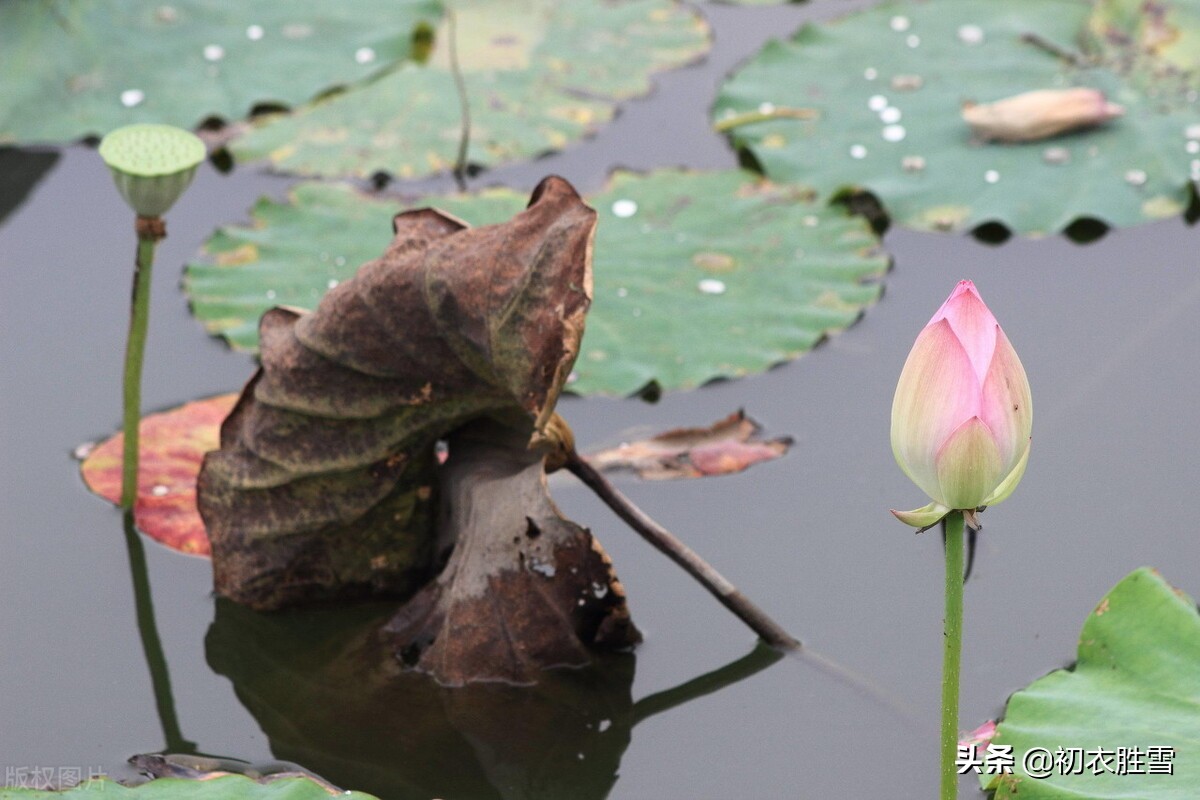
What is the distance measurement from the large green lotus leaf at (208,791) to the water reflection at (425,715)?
0.24 m

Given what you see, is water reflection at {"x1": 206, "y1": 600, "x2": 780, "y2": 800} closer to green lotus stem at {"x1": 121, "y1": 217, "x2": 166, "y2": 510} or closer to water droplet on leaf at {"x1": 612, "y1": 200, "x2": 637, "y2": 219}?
green lotus stem at {"x1": 121, "y1": 217, "x2": 166, "y2": 510}

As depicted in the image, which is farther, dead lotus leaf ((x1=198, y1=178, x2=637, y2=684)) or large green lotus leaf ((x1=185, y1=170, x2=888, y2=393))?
large green lotus leaf ((x1=185, y1=170, x2=888, y2=393))

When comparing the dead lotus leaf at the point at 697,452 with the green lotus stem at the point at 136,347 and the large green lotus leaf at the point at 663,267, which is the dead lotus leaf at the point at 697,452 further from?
the green lotus stem at the point at 136,347

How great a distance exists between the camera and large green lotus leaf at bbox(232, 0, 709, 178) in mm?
2938

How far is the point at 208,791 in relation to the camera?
144 cm

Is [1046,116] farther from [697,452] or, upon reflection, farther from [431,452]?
[431,452]

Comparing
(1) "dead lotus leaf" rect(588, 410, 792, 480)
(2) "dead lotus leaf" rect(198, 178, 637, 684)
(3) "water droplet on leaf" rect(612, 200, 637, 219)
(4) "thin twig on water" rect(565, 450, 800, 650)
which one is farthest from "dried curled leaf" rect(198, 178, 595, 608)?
(3) "water droplet on leaf" rect(612, 200, 637, 219)

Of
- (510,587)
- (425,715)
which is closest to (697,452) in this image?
(510,587)

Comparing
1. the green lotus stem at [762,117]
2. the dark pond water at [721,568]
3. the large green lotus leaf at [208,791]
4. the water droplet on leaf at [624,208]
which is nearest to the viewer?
the large green lotus leaf at [208,791]

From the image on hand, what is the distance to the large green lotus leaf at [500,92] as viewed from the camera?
9.64ft

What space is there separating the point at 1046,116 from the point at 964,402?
6.18 ft

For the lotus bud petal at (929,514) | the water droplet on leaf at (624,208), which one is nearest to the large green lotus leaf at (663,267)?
the water droplet on leaf at (624,208)

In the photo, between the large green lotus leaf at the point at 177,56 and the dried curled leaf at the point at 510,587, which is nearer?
the dried curled leaf at the point at 510,587

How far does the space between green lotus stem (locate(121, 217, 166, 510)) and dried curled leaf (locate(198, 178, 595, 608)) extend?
0.20 m
